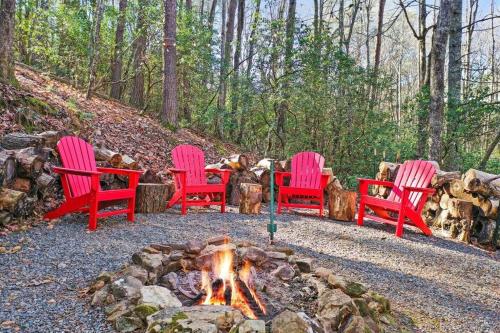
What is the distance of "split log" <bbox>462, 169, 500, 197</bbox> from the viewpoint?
→ 176 inches

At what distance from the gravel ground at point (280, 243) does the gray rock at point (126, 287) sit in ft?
0.46

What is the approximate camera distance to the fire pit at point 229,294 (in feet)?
6.01

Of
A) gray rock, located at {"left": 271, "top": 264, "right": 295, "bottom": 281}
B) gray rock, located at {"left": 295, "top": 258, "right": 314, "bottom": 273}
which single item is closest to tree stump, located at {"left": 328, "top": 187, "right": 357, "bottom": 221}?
gray rock, located at {"left": 295, "top": 258, "right": 314, "bottom": 273}

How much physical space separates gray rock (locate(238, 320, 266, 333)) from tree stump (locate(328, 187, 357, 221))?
3644 millimetres

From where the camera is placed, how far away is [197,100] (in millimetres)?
10383

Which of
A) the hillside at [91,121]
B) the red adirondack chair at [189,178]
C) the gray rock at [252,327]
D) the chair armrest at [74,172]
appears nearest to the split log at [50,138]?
the hillside at [91,121]

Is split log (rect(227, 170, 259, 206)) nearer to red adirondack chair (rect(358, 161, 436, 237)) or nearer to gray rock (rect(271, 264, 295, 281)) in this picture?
red adirondack chair (rect(358, 161, 436, 237))

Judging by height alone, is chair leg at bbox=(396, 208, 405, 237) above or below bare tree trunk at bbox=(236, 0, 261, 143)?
below

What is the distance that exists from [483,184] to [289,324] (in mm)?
3706

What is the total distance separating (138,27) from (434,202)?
22.5ft

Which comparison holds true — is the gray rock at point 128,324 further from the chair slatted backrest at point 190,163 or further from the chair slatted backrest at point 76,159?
the chair slatted backrest at point 190,163

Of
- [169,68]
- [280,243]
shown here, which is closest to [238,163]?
[280,243]

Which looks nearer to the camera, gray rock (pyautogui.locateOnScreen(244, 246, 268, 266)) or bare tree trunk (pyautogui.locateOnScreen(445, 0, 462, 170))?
gray rock (pyautogui.locateOnScreen(244, 246, 268, 266))

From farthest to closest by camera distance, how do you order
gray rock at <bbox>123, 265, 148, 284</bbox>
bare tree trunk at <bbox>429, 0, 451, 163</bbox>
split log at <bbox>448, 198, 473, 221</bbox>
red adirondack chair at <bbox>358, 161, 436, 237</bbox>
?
bare tree trunk at <bbox>429, 0, 451, 163</bbox>, split log at <bbox>448, 198, 473, 221</bbox>, red adirondack chair at <bbox>358, 161, 436, 237</bbox>, gray rock at <bbox>123, 265, 148, 284</bbox>
